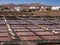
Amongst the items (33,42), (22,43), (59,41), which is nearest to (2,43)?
(22,43)

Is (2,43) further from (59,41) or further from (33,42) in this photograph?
(59,41)

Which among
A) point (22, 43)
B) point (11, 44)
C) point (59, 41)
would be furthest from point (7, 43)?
point (59, 41)

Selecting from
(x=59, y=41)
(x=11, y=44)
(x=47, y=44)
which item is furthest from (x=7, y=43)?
(x=59, y=41)

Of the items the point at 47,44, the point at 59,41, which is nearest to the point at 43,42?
the point at 47,44

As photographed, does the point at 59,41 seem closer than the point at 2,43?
No

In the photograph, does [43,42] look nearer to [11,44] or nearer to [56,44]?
[56,44]

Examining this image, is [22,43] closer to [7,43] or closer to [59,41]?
[7,43]

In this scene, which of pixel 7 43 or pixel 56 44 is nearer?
pixel 7 43
